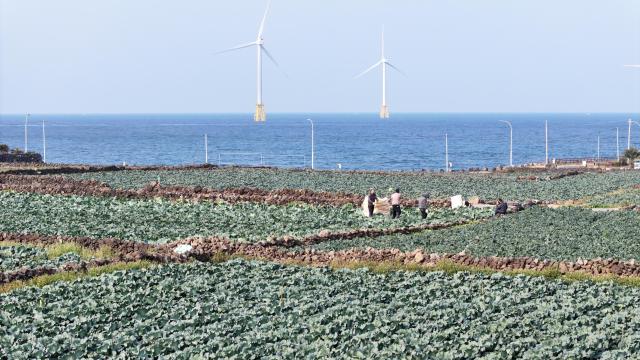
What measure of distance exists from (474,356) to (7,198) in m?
39.5

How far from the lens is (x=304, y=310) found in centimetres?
2281

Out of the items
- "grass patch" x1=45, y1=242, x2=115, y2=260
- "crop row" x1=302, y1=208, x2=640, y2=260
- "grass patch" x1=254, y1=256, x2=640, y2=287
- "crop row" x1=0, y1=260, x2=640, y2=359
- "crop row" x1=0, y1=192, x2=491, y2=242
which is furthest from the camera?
"crop row" x1=0, y1=192, x2=491, y2=242

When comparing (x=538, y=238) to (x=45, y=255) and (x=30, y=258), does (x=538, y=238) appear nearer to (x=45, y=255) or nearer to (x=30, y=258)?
(x=45, y=255)

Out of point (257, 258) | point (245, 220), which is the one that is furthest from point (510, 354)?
point (245, 220)

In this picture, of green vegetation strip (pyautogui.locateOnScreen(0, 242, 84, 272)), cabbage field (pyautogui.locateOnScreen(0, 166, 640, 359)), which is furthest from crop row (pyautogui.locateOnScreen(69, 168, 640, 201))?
green vegetation strip (pyautogui.locateOnScreen(0, 242, 84, 272))

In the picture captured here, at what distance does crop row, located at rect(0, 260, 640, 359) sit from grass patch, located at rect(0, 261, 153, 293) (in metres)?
→ 0.70

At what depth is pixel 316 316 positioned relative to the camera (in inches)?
Result: 870

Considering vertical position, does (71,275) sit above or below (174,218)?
above

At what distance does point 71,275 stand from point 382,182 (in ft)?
144

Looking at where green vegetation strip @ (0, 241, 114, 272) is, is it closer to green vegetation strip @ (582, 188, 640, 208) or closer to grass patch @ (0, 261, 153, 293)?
grass patch @ (0, 261, 153, 293)

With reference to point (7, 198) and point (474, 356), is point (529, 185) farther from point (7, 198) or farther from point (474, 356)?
point (474, 356)

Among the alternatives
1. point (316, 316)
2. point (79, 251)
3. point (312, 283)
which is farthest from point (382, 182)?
point (316, 316)

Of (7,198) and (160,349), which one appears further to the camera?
(7,198)

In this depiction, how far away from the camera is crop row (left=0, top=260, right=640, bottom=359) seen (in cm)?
1923
